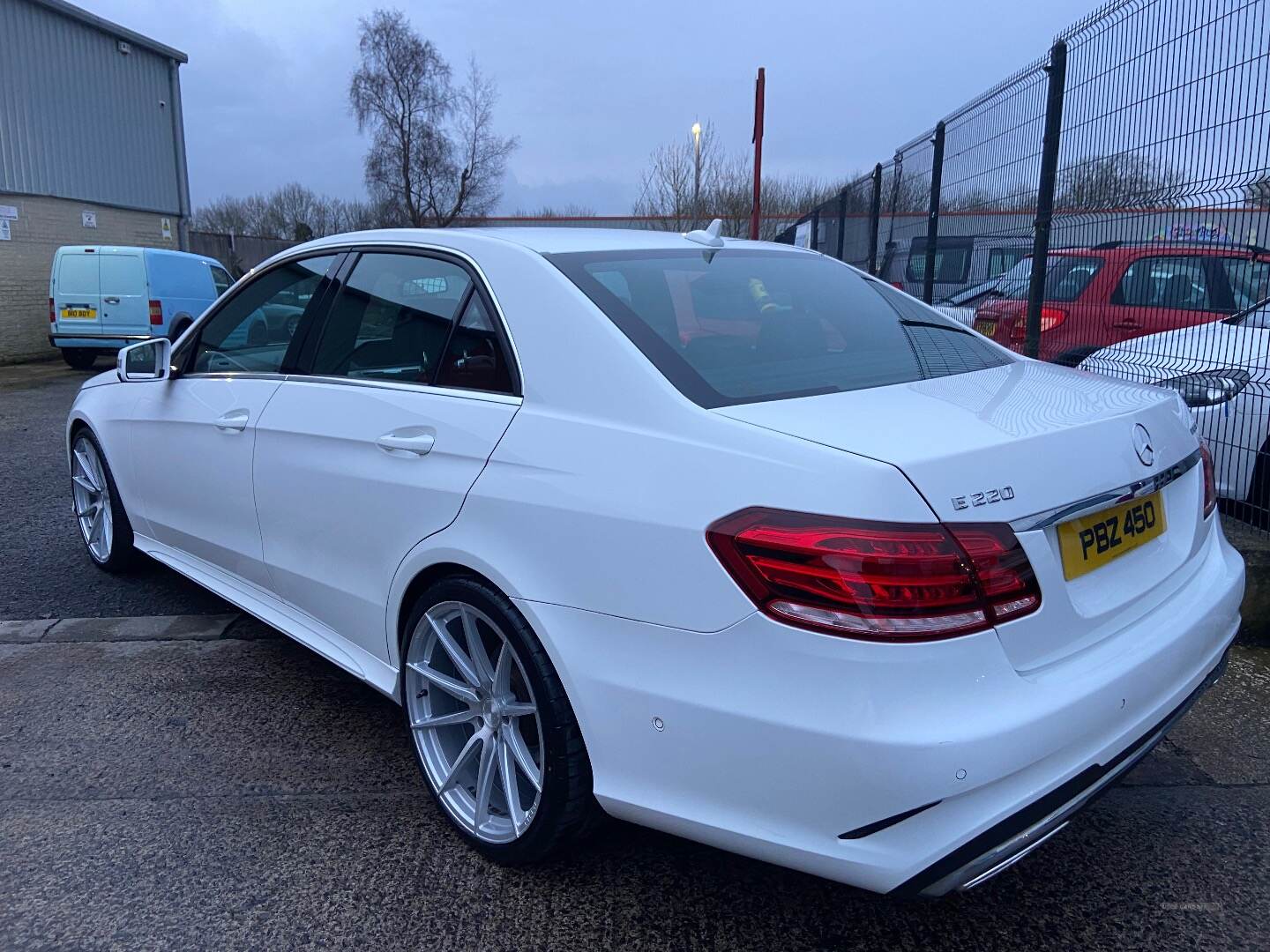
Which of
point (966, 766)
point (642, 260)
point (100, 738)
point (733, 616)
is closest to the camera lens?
point (966, 766)

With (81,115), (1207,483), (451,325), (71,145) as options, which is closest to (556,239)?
(451,325)

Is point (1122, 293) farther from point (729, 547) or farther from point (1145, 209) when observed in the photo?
point (729, 547)

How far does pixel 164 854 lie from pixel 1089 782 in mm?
2281

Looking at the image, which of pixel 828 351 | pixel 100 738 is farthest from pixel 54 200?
pixel 828 351

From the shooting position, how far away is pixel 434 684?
2721 millimetres

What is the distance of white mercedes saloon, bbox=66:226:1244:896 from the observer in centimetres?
179

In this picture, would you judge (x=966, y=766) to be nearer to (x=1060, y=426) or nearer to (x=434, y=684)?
(x=1060, y=426)

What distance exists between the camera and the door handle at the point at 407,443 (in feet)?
8.49

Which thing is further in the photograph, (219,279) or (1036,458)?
(219,279)

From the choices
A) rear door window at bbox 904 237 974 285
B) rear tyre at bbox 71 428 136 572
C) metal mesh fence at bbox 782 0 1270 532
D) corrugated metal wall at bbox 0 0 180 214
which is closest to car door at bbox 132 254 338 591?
rear tyre at bbox 71 428 136 572

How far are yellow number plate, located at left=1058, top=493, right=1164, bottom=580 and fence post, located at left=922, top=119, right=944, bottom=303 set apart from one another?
218 inches

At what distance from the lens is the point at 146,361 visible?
13.5ft

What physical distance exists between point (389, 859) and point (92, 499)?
328 centimetres

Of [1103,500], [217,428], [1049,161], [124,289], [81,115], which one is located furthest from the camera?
[81,115]
